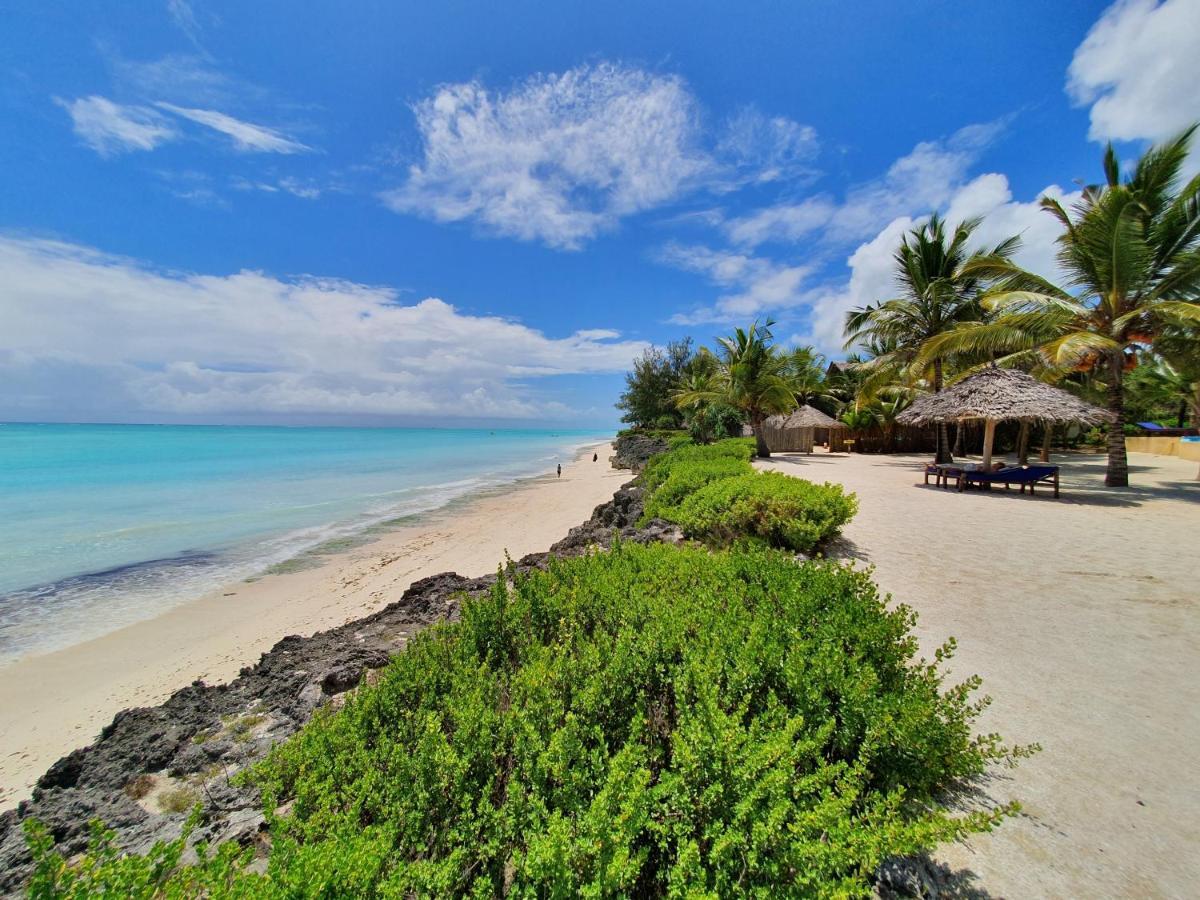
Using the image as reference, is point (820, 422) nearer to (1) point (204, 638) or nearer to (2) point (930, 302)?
(2) point (930, 302)

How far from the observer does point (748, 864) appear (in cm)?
160

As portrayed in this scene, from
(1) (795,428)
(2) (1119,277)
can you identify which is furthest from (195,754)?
(1) (795,428)

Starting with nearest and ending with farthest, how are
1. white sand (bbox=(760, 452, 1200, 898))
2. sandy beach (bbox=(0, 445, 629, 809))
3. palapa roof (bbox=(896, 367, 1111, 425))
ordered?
white sand (bbox=(760, 452, 1200, 898)), sandy beach (bbox=(0, 445, 629, 809)), palapa roof (bbox=(896, 367, 1111, 425))

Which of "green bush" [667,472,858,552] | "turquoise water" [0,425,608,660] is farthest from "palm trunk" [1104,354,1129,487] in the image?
"turquoise water" [0,425,608,660]

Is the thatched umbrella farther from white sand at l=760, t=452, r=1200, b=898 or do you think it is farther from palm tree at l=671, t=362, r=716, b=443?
palm tree at l=671, t=362, r=716, b=443

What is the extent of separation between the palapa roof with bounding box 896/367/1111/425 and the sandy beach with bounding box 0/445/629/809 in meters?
12.3

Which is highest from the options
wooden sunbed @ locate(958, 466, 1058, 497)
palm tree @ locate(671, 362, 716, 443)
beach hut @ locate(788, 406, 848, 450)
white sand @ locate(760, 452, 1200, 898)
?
palm tree @ locate(671, 362, 716, 443)

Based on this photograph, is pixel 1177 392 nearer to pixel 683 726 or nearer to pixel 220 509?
pixel 683 726

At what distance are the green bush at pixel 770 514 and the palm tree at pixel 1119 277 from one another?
35.7ft

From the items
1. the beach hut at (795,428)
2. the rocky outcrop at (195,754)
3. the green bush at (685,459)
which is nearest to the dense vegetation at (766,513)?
the rocky outcrop at (195,754)

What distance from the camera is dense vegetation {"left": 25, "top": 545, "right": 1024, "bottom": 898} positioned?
1.57m

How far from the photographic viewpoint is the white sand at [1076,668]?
2291mm

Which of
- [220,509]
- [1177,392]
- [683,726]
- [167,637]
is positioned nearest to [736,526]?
[683,726]

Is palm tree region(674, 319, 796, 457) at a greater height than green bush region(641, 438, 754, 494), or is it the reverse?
palm tree region(674, 319, 796, 457)
